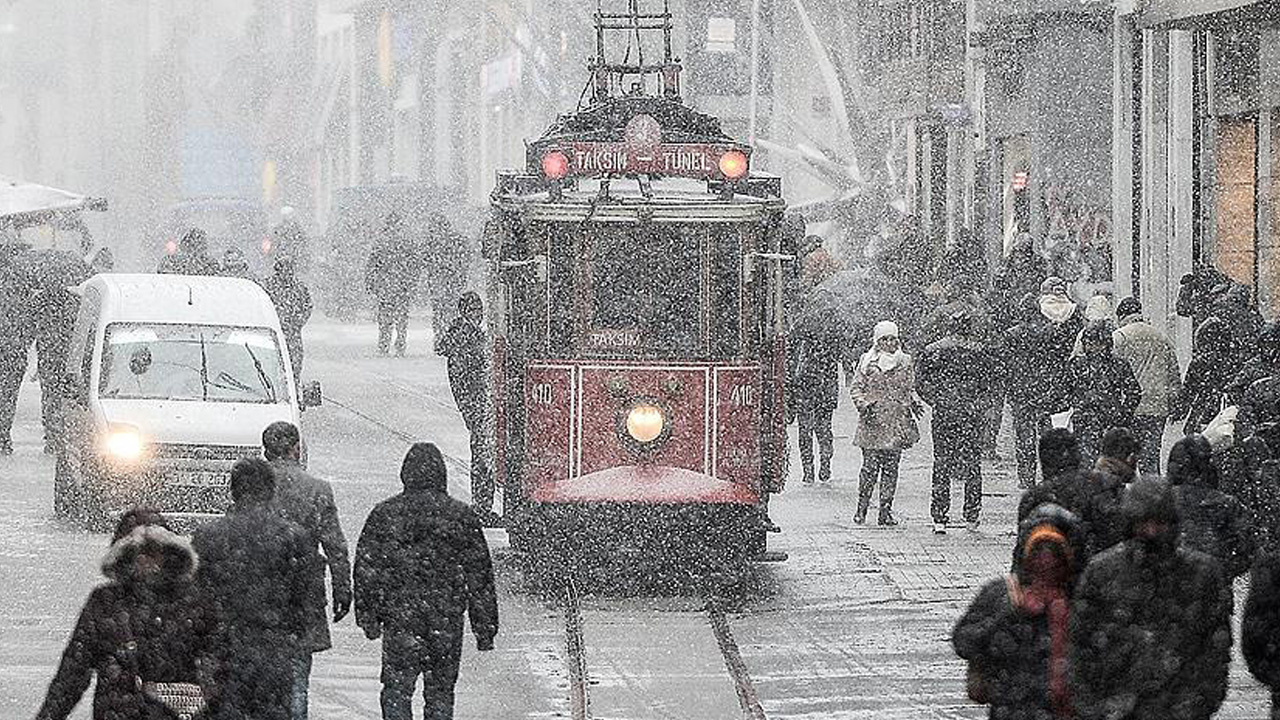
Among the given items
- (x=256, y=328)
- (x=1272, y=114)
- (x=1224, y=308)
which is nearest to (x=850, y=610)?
(x=1224, y=308)

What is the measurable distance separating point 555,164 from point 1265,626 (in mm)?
9232

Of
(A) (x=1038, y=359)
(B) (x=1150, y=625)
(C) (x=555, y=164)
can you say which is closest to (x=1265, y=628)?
(B) (x=1150, y=625)

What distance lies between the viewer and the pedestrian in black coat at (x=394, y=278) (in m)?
Result: 38.5

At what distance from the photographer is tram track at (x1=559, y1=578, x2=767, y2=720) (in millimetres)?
13891

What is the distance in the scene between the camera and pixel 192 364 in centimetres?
2142

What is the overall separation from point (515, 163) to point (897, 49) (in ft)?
73.0

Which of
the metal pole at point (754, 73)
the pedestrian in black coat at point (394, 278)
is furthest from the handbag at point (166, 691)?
the metal pole at point (754, 73)

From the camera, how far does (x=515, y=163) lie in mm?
66312

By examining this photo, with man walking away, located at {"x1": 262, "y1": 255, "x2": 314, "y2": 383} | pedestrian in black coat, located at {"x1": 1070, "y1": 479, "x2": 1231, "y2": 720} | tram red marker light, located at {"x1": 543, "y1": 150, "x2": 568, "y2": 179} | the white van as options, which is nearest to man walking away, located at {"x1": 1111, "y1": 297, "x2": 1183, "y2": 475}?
tram red marker light, located at {"x1": 543, "y1": 150, "x2": 568, "y2": 179}

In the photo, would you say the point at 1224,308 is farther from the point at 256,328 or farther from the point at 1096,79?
the point at 1096,79

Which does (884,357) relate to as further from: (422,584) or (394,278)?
(394,278)

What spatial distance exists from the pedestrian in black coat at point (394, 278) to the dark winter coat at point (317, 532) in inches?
1001

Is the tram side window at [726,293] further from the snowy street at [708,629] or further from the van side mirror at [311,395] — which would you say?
the van side mirror at [311,395]

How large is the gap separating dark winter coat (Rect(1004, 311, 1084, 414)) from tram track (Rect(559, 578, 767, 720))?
5.46 m
